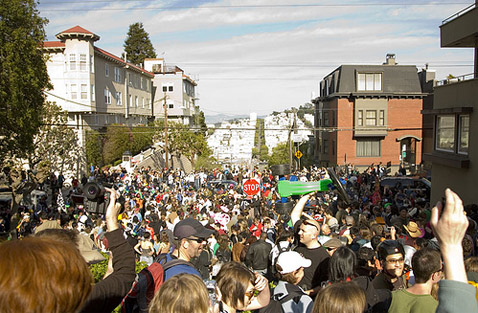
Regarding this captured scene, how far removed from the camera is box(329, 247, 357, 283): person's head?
432 cm

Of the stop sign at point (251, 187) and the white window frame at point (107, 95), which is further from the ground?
the white window frame at point (107, 95)

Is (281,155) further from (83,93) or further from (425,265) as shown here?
(425,265)

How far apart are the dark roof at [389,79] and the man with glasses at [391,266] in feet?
119

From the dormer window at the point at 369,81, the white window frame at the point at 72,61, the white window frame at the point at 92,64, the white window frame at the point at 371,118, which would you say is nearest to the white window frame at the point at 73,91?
the white window frame at the point at 72,61

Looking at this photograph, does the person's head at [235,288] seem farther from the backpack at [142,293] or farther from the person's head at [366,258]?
the person's head at [366,258]

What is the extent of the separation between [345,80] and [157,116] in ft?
103

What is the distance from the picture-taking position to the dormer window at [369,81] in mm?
39719

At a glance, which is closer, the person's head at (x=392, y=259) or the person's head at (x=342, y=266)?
the person's head at (x=342, y=266)

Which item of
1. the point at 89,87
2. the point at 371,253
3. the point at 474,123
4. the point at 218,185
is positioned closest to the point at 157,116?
the point at 89,87

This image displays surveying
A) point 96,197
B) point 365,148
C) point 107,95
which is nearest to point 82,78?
point 107,95

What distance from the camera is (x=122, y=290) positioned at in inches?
114

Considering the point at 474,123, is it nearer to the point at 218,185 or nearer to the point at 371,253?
the point at 371,253

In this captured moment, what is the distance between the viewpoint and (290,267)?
439 centimetres

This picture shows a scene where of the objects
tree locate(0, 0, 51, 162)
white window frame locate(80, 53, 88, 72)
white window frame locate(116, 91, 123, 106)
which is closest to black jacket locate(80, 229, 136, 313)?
tree locate(0, 0, 51, 162)
